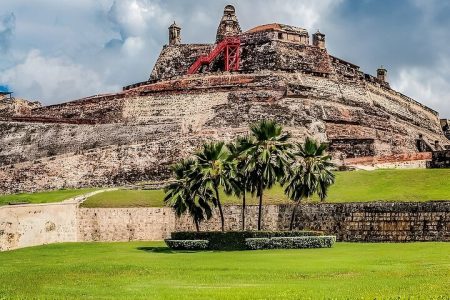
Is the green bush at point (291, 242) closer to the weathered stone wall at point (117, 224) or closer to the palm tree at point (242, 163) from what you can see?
the palm tree at point (242, 163)

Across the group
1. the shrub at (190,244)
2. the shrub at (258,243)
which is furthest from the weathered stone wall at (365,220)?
the shrub at (190,244)

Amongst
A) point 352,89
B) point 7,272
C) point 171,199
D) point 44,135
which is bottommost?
point 7,272

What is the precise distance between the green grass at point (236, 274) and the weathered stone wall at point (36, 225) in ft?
12.4

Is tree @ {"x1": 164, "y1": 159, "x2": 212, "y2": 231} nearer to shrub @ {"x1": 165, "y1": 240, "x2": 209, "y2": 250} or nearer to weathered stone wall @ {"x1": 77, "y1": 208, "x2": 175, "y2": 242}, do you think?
shrub @ {"x1": 165, "y1": 240, "x2": 209, "y2": 250}

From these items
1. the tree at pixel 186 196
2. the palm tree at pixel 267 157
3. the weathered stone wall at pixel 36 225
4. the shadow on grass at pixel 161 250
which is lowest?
the shadow on grass at pixel 161 250

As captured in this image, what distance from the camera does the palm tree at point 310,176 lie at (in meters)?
41.2

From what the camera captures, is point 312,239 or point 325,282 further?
point 312,239

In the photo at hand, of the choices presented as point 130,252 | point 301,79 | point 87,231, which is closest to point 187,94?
point 301,79

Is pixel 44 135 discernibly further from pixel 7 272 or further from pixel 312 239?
pixel 7 272

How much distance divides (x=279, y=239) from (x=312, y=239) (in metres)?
1.59

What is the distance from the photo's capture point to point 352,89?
227 ft

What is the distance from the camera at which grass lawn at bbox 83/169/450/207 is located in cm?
4234

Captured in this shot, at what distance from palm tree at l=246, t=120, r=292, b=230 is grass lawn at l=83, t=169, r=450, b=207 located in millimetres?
4467

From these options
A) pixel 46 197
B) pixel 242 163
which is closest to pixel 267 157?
pixel 242 163
